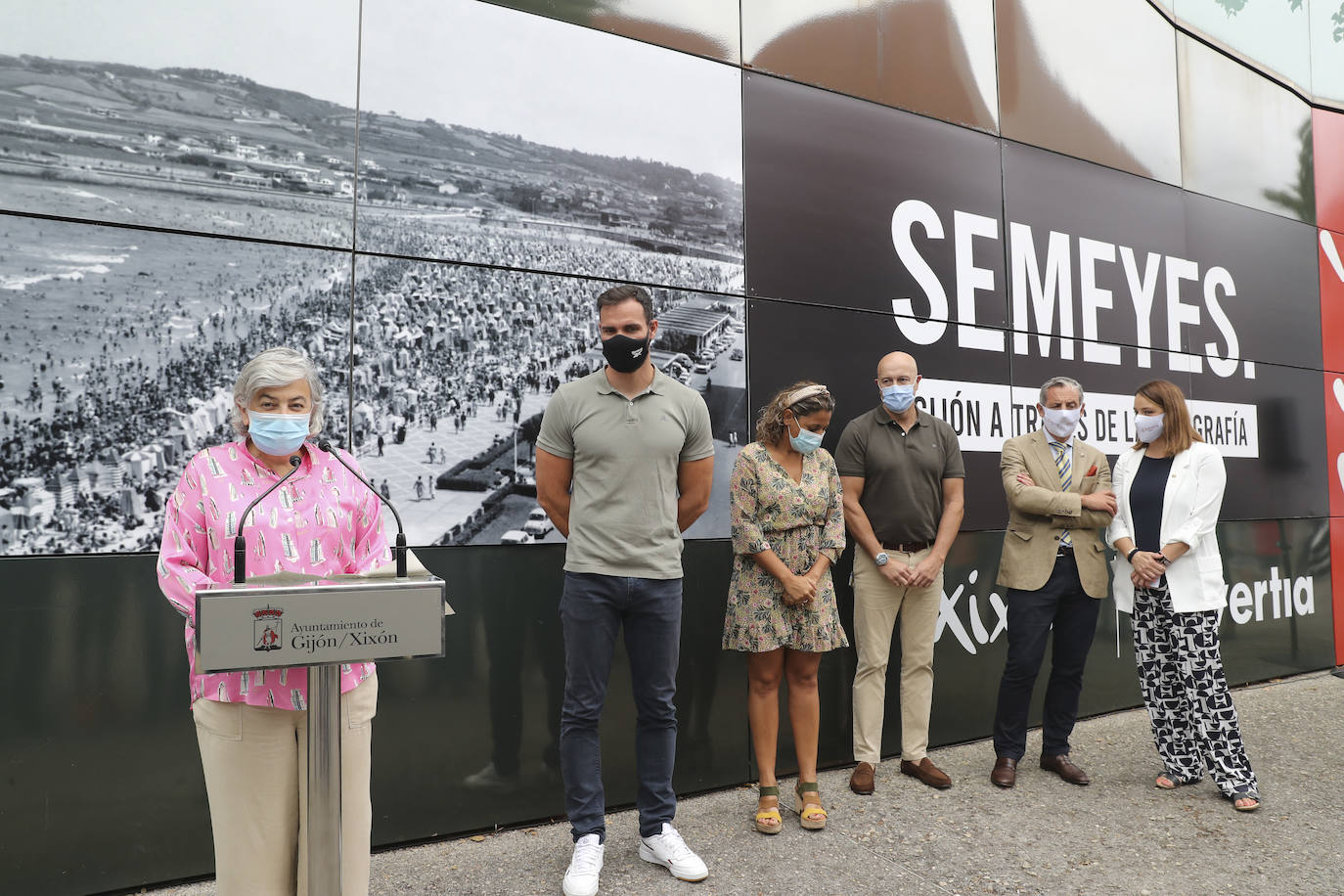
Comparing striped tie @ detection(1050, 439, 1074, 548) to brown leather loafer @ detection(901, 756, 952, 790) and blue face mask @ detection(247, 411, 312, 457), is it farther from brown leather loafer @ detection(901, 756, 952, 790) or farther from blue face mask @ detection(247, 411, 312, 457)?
blue face mask @ detection(247, 411, 312, 457)

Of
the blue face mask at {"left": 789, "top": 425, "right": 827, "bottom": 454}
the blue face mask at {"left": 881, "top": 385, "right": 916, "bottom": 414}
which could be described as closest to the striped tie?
the blue face mask at {"left": 881, "top": 385, "right": 916, "bottom": 414}

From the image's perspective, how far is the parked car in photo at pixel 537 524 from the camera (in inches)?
145

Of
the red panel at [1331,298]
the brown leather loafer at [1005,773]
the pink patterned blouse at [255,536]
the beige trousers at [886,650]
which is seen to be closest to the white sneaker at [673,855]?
the beige trousers at [886,650]

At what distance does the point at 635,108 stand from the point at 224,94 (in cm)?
167

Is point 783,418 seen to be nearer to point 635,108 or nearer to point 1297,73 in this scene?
point 635,108

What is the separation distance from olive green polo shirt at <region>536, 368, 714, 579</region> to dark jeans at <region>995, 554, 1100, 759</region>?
1.95m

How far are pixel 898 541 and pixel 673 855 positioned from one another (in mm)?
1728

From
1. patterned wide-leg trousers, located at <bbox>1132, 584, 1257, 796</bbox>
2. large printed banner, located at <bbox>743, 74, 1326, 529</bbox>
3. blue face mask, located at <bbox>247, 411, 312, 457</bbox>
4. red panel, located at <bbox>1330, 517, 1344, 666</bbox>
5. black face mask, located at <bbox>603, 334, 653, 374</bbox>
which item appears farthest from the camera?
red panel, located at <bbox>1330, 517, 1344, 666</bbox>

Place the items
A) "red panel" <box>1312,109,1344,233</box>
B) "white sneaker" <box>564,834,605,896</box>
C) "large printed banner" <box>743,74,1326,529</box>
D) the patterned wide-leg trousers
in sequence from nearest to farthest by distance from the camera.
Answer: "white sneaker" <box>564,834,605,896</box>, the patterned wide-leg trousers, "large printed banner" <box>743,74,1326,529</box>, "red panel" <box>1312,109,1344,233</box>

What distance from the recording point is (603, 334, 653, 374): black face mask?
3102mm

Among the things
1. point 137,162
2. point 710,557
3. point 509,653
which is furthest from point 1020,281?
point 137,162

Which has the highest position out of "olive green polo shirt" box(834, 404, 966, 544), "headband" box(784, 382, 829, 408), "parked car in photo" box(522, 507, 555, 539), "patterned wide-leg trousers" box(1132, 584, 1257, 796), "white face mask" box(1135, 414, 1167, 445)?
"headband" box(784, 382, 829, 408)

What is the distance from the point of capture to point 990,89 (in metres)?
5.21

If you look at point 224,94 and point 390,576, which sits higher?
point 224,94
